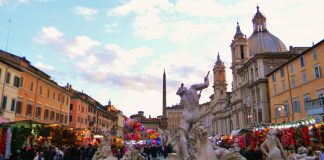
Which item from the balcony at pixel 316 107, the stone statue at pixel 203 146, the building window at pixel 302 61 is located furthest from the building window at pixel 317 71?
the stone statue at pixel 203 146

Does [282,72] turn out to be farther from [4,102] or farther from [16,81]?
[4,102]

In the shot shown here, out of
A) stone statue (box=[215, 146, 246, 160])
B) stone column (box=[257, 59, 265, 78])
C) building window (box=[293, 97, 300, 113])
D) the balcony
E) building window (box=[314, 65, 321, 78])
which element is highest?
stone column (box=[257, 59, 265, 78])

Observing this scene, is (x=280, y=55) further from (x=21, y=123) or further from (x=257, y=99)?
(x=21, y=123)

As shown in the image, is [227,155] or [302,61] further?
[302,61]

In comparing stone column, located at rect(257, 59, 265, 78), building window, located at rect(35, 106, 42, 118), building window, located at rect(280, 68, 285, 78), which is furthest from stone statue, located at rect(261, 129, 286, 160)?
stone column, located at rect(257, 59, 265, 78)

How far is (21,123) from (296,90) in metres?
32.5

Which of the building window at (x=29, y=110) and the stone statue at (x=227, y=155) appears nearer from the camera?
the stone statue at (x=227, y=155)

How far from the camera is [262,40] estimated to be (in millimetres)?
68562

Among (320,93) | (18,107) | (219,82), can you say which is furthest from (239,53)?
(18,107)

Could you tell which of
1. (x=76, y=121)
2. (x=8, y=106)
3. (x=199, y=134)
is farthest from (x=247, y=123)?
(x=199, y=134)

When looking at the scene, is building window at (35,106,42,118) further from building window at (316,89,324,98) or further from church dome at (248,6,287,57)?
church dome at (248,6,287,57)

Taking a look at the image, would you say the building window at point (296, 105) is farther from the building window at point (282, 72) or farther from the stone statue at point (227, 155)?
the stone statue at point (227, 155)

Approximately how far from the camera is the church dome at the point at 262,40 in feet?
220

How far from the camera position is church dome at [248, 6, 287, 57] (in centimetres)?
6700
